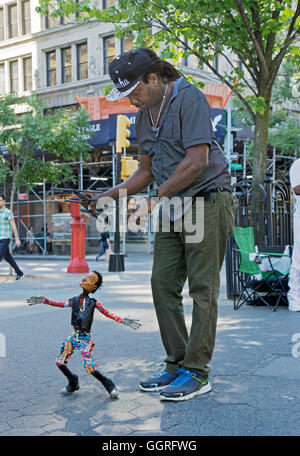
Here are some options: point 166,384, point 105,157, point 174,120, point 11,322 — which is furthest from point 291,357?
point 105,157

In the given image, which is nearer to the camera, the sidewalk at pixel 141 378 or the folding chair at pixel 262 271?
the sidewalk at pixel 141 378

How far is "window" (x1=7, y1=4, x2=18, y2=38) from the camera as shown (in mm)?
32219

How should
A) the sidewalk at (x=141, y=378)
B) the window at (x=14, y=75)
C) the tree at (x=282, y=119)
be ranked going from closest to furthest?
the sidewalk at (x=141, y=378) < the tree at (x=282, y=119) < the window at (x=14, y=75)

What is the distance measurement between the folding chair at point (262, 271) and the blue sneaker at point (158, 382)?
351 centimetres

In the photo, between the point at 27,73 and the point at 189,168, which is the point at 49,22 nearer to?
the point at 27,73

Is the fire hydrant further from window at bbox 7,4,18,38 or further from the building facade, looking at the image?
window at bbox 7,4,18,38

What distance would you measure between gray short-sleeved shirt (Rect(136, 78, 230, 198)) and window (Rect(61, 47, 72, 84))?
28.1 metres

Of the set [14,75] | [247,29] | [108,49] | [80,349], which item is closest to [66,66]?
[108,49]

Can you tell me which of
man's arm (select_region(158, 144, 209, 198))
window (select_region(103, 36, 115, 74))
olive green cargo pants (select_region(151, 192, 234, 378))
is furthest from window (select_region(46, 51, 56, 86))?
man's arm (select_region(158, 144, 209, 198))

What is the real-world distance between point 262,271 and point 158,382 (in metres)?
3.97

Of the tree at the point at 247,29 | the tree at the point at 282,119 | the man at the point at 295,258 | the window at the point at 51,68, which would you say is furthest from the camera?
the window at the point at 51,68

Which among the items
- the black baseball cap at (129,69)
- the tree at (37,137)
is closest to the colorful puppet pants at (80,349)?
the black baseball cap at (129,69)

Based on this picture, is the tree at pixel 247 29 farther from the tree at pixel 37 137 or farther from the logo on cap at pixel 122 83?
the tree at pixel 37 137

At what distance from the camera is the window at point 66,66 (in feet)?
99.1
